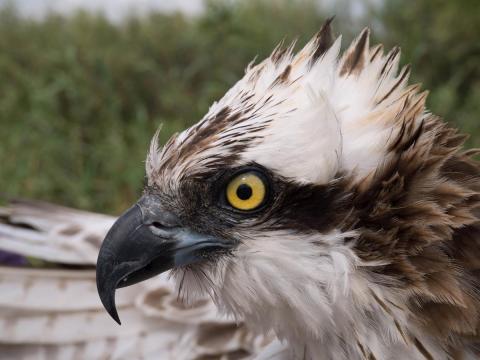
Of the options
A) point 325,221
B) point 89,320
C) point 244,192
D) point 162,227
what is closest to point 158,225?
point 162,227

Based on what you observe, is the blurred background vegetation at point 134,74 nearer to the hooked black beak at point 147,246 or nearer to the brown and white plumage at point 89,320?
the brown and white plumage at point 89,320

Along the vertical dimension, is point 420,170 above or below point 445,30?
below

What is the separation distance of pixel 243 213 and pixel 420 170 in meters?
0.53

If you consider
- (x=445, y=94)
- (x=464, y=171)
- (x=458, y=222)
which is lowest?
(x=458, y=222)

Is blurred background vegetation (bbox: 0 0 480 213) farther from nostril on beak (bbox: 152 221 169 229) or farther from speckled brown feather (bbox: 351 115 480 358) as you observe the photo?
speckled brown feather (bbox: 351 115 480 358)

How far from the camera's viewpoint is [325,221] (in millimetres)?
1759

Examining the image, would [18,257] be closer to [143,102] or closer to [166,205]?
[166,205]

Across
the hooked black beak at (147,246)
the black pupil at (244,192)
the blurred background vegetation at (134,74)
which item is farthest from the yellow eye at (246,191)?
the blurred background vegetation at (134,74)

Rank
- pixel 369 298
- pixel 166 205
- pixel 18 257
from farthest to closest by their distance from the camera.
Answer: pixel 18 257 → pixel 166 205 → pixel 369 298

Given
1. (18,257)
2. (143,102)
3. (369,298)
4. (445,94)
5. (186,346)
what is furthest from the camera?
(143,102)

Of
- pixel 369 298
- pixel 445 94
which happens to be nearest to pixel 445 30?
pixel 445 94

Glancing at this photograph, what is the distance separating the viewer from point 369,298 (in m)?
1.76

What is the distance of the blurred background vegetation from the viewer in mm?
5020

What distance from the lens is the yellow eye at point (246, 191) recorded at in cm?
175
